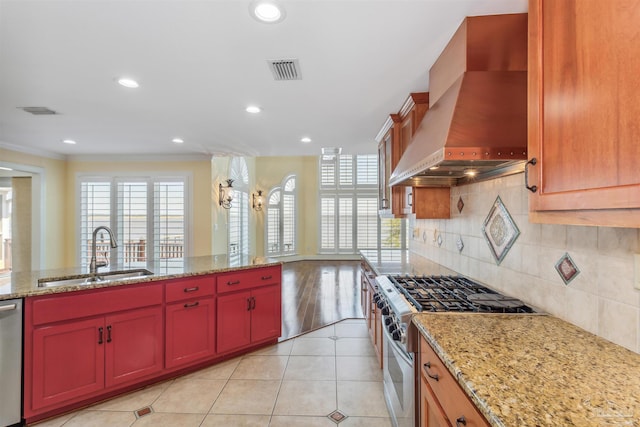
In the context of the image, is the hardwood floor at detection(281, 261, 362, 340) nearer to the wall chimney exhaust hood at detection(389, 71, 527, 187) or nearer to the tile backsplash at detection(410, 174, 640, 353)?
the tile backsplash at detection(410, 174, 640, 353)

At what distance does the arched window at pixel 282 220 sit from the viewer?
352 inches

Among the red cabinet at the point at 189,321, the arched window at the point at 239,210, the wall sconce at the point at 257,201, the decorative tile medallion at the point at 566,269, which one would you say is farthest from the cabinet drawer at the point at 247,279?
the wall sconce at the point at 257,201

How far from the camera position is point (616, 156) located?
0.80 m

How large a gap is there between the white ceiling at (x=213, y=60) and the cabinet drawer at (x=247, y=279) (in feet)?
5.45

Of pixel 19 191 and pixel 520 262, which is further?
pixel 19 191

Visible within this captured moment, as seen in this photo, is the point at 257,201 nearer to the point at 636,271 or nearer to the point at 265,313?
the point at 265,313

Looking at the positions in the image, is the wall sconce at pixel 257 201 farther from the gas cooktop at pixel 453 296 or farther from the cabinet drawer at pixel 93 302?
the gas cooktop at pixel 453 296

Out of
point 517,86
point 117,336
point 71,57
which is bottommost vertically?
point 117,336

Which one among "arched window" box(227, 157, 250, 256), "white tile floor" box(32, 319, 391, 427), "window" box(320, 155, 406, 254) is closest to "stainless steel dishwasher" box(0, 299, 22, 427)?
"white tile floor" box(32, 319, 391, 427)

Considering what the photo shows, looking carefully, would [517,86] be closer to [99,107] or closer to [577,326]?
[577,326]

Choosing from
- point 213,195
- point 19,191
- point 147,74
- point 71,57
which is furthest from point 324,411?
point 19,191

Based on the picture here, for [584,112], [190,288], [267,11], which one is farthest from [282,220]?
[584,112]

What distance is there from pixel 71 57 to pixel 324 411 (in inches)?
120

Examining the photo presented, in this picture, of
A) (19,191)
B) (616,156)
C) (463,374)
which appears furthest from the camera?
(19,191)
